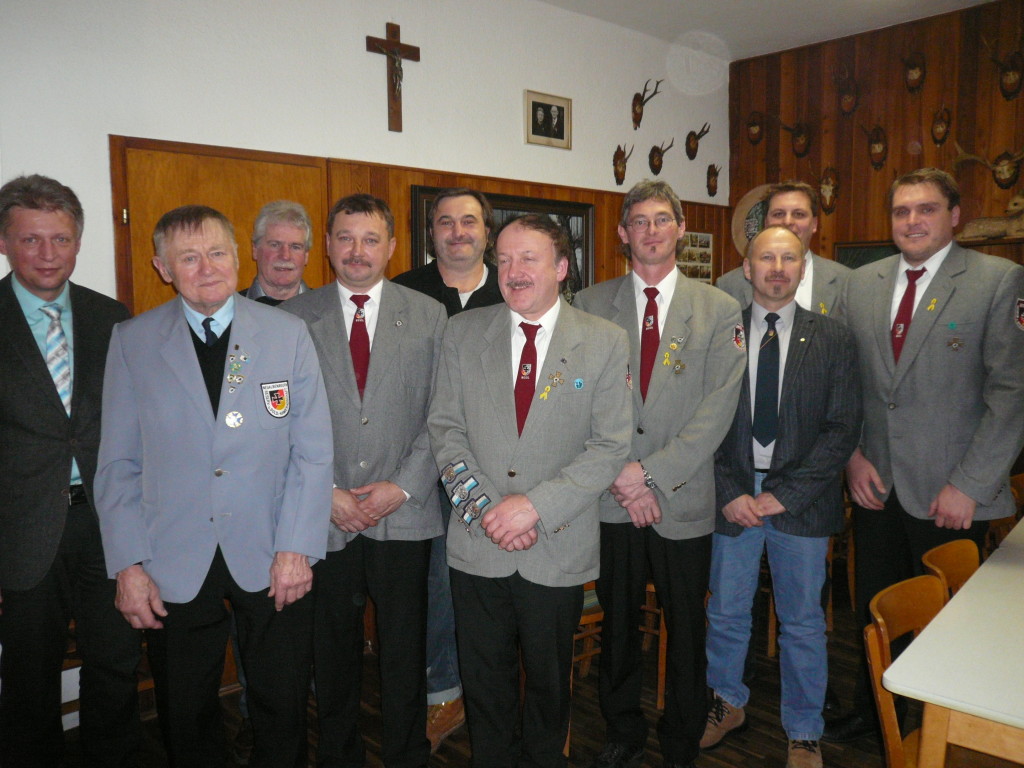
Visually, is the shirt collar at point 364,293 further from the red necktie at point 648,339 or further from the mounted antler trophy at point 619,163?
the mounted antler trophy at point 619,163

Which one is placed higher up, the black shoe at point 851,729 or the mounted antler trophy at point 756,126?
the mounted antler trophy at point 756,126

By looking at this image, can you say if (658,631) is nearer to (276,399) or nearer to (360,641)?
(360,641)

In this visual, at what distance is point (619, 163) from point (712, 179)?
1137mm

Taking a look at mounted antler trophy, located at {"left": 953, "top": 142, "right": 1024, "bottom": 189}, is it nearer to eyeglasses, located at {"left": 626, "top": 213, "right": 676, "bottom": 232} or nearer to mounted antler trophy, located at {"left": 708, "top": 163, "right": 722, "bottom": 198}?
mounted antler trophy, located at {"left": 708, "top": 163, "right": 722, "bottom": 198}

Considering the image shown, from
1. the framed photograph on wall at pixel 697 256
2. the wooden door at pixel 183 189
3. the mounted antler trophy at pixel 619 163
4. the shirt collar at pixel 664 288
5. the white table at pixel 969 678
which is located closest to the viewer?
the white table at pixel 969 678

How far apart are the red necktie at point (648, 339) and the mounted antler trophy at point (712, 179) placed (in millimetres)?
4135

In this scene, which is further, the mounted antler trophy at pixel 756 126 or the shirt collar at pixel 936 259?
the mounted antler trophy at pixel 756 126

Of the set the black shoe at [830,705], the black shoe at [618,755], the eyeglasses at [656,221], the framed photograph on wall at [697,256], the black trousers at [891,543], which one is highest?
the framed photograph on wall at [697,256]

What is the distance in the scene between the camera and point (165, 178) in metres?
3.36

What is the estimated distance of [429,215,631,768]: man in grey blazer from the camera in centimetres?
207

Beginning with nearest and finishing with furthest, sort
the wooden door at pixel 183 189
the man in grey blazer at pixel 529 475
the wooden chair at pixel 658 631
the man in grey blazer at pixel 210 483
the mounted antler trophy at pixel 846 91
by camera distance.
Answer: the man in grey blazer at pixel 210 483 → the man in grey blazer at pixel 529 475 → the wooden chair at pixel 658 631 → the wooden door at pixel 183 189 → the mounted antler trophy at pixel 846 91

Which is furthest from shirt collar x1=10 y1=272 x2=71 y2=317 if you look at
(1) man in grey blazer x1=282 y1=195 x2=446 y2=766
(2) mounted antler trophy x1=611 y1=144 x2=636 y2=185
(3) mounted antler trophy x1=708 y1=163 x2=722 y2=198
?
(3) mounted antler trophy x1=708 y1=163 x2=722 y2=198

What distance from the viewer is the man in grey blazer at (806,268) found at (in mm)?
3070

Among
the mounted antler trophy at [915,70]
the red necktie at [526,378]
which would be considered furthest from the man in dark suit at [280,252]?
the mounted antler trophy at [915,70]
